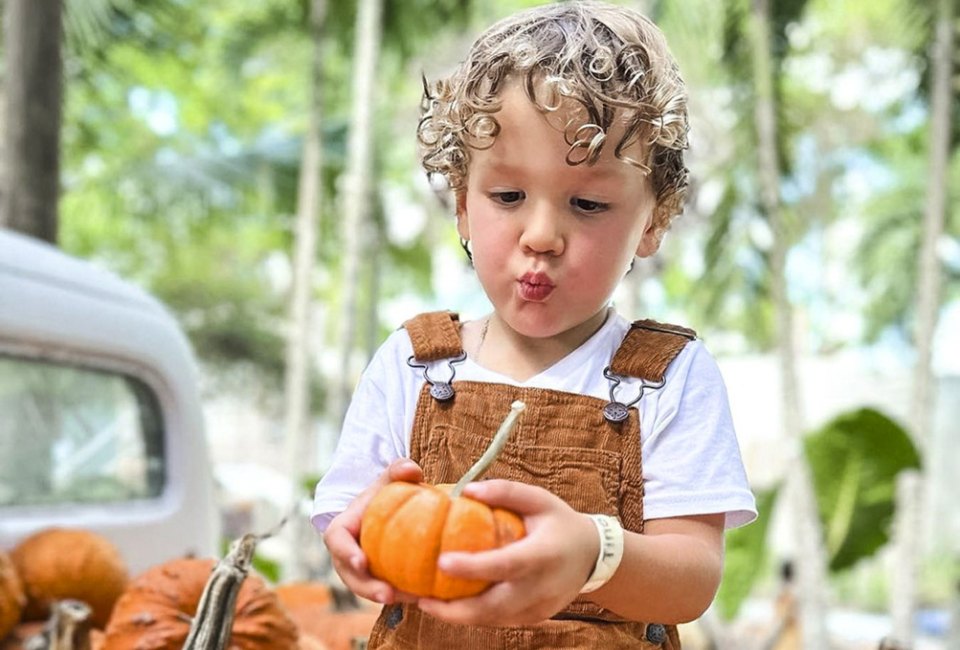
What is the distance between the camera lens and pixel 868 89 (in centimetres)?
2119

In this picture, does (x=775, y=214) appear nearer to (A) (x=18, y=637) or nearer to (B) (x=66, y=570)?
(B) (x=66, y=570)

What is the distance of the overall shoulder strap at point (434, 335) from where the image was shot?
1347 mm

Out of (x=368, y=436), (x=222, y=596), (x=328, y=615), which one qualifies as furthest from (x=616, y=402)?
(x=328, y=615)

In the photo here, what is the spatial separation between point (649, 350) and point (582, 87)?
1.01 ft

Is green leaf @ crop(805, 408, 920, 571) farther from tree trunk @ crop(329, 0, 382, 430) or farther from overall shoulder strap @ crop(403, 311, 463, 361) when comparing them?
tree trunk @ crop(329, 0, 382, 430)

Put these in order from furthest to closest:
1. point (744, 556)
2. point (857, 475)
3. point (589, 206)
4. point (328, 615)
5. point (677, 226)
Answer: point (677, 226)
point (857, 475)
point (744, 556)
point (328, 615)
point (589, 206)

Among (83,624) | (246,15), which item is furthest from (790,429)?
(246,15)

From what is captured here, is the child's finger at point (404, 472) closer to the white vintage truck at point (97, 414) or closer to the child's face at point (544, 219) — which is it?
the child's face at point (544, 219)

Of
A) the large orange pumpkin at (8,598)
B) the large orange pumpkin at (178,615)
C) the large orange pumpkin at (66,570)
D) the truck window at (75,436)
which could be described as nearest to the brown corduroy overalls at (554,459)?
the large orange pumpkin at (178,615)

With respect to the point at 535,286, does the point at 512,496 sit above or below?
below

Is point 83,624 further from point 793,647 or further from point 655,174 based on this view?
point 793,647

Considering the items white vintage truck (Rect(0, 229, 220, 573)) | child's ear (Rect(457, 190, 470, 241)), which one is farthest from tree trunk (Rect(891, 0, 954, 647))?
child's ear (Rect(457, 190, 470, 241))

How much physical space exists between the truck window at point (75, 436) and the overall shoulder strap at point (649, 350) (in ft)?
5.46

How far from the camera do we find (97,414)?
2965mm
